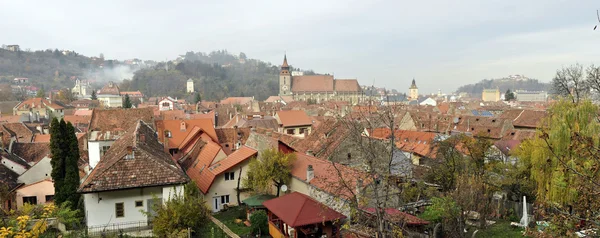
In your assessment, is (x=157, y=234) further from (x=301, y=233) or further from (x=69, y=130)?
(x=69, y=130)

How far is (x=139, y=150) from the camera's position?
19.2m

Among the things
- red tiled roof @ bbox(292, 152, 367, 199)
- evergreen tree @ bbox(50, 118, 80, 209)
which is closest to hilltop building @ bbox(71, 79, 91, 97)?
evergreen tree @ bbox(50, 118, 80, 209)

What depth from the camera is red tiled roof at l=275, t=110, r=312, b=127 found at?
51344 millimetres

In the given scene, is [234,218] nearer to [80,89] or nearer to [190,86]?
[190,86]

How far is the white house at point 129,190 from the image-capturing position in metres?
17.7

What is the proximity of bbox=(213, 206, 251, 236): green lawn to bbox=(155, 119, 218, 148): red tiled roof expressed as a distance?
35.8ft

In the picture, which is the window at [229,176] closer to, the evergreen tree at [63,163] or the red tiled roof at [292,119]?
the evergreen tree at [63,163]

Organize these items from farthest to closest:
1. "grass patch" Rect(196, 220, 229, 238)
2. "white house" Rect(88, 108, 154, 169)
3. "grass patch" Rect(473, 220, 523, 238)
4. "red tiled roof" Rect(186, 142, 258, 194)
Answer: "white house" Rect(88, 108, 154, 169) < "red tiled roof" Rect(186, 142, 258, 194) < "grass patch" Rect(473, 220, 523, 238) < "grass patch" Rect(196, 220, 229, 238)

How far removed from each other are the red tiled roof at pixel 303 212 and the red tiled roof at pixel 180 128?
17.3m

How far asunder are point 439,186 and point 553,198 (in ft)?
23.7

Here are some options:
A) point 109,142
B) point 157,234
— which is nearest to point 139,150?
point 157,234

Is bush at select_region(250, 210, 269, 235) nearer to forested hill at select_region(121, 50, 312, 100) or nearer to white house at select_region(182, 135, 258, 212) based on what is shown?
white house at select_region(182, 135, 258, 212)

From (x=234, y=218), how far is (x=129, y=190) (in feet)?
21.5

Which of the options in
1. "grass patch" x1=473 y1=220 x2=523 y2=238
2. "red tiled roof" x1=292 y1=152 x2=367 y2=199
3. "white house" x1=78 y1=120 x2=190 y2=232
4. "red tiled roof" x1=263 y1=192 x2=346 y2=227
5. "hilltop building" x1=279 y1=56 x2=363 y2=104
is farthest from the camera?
"hilltop building" x1=279 y1=56 x2=363 y2=104
